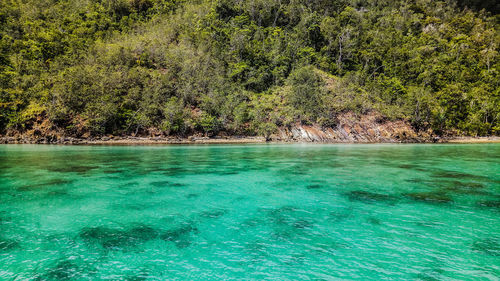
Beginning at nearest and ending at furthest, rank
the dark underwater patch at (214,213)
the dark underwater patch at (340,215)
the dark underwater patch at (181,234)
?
the dark underwater patch at (181,234)
the dark underwater patch at (340,215)
the dark underwater patch at (214,213)

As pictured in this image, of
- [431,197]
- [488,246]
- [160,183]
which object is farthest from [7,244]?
[431,197]

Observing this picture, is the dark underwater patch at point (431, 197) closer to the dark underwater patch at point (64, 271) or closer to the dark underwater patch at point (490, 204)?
the dark underwater patch at point (490, 204)

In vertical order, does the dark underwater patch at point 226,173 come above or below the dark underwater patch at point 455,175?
below

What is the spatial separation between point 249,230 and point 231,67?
64.9m

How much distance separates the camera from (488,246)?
714 centimetres

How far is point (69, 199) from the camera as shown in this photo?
1213cm

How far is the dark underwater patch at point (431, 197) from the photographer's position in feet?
38.9

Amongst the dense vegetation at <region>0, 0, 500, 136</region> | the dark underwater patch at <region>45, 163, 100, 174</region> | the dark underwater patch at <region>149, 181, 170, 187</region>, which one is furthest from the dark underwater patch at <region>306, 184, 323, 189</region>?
the dense vegetation at <region>0, 0, 500, 136</region>

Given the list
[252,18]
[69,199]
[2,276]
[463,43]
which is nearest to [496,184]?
[2,276]

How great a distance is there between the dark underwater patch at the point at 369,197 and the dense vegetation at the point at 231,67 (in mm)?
44997

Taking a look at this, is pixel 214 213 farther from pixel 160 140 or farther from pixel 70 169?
pixel 160 140

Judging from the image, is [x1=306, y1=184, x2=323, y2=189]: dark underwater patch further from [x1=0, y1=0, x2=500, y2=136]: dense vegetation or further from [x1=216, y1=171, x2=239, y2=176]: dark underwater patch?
[x1=0, y1=0, x2=500, y2=136]: dense vegetation

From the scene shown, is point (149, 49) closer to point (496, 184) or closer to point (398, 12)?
point (496, 184)

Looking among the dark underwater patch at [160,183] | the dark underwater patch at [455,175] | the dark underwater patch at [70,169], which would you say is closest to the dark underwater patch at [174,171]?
the dark underwater patch at [160,183]
